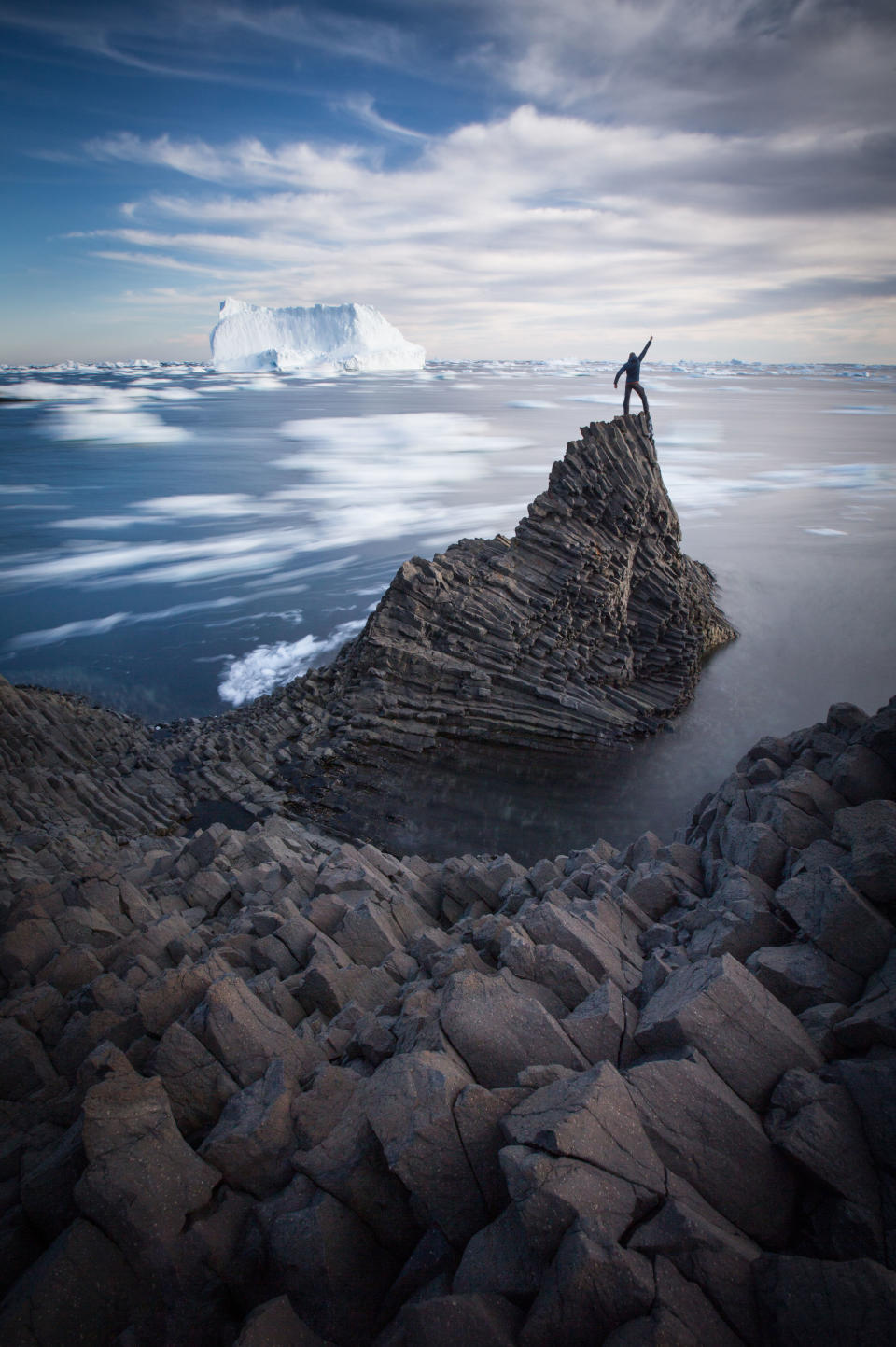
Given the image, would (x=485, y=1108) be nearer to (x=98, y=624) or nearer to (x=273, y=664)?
(x=273, y=664)

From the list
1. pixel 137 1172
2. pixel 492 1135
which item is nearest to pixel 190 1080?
pixel 137 1172

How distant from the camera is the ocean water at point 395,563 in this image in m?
21.2

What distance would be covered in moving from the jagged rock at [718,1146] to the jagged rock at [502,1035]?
79cm

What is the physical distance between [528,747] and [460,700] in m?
2.53

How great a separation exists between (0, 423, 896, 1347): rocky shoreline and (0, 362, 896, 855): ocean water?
347 inches

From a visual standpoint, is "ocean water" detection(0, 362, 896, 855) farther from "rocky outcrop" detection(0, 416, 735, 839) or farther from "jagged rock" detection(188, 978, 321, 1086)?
"jagged rock" detection(188, 978, 321, 1086)

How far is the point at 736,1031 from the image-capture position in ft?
16.6

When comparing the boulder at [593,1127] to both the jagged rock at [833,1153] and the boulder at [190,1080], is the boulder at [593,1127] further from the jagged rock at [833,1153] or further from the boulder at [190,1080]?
the boulder at [190,1080]

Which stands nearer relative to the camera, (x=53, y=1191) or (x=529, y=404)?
(x=53, y=1191)

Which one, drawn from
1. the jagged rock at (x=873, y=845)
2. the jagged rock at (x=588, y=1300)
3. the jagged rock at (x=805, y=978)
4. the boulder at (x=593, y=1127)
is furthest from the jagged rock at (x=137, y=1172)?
the jagged rock at (x=873, y=845)

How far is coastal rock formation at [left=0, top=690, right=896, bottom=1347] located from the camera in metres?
3.74

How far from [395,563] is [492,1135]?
46.6 metres

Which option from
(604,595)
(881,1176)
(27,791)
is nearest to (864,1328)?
(881,1176)

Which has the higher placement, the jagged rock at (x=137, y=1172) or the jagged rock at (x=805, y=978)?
the jagged rock at (x=805, y=978)
